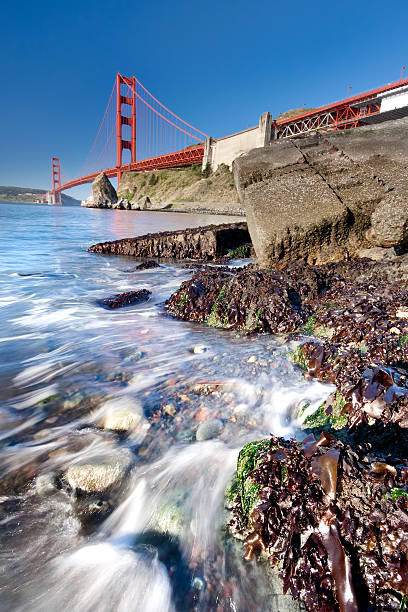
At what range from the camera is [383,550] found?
2.90ft

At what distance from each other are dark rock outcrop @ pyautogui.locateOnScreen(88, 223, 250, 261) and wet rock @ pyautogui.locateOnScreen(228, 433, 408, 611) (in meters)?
6.41

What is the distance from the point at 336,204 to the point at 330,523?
13.8ft

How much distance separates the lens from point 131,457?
1.53 m

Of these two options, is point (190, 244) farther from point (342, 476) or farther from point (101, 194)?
point (101, 194)

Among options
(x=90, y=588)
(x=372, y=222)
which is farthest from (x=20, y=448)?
(x=372, y=222)

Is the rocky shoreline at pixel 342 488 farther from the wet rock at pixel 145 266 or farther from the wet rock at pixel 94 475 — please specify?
the wet rock at pixel 145 266

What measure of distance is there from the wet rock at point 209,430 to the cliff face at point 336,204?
10.1 ft

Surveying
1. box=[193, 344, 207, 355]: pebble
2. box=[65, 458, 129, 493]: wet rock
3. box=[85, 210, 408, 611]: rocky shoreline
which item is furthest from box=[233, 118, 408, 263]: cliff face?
box=[65, 458, 129, 493]: wet rock

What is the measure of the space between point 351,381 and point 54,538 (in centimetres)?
142

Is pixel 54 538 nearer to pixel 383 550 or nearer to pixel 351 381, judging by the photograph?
pixel 383 550

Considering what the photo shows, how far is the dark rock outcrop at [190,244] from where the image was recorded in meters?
7.33

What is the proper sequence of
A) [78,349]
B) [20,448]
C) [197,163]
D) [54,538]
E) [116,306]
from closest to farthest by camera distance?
1. [54,538]
2. [20,448]
3. [78,349]
4. [116,306]
5. [197,163]

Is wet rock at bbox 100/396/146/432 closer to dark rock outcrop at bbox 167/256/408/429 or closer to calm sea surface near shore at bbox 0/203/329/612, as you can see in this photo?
calm sea surface near shore at bbox 0/203/329/612

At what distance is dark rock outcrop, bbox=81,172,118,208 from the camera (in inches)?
2179
